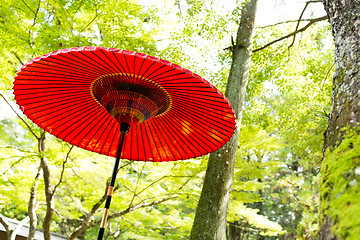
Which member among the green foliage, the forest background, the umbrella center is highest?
the forest background

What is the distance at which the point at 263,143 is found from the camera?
4.77 meters

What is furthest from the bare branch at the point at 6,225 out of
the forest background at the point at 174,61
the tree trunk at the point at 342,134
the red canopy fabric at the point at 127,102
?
the tree trunk at the point at 342,134

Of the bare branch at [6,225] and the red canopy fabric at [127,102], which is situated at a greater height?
the red canopy fabric at [127,102]

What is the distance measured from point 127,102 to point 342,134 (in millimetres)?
1044

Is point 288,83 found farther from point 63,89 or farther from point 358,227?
point 358,227

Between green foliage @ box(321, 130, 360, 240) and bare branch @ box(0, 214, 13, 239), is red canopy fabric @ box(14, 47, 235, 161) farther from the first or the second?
bare branch @ box(0, 214, 13, 239)

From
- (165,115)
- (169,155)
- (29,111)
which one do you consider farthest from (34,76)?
(169,155)

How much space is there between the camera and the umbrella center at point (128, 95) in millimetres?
1458

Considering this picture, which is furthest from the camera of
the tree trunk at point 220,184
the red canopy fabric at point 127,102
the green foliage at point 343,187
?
the tree trunk at point 220,184

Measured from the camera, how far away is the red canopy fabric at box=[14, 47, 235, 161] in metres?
1.32

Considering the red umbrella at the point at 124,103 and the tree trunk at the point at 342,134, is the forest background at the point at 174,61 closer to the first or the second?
the red umbrella at the point at 124,103

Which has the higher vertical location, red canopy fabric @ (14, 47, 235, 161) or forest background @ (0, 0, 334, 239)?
forest background @ (0, 0, 334, 239)

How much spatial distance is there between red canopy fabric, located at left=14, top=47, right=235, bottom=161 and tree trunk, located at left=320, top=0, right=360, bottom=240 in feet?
1.85

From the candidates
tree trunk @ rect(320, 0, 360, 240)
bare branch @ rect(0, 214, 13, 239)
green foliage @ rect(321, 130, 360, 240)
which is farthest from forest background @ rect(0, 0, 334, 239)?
green foliage @ rect(321, 130, 360, 240)
